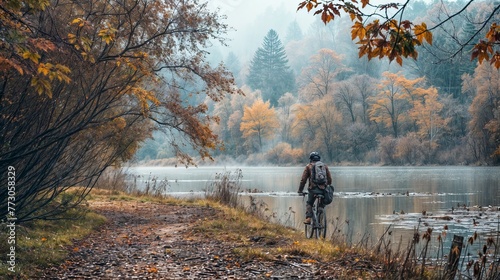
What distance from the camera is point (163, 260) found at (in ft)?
28.8

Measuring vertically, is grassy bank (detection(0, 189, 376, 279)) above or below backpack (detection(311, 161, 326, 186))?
below

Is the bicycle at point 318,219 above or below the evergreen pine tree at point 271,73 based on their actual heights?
below

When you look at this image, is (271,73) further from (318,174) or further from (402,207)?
(318,174)

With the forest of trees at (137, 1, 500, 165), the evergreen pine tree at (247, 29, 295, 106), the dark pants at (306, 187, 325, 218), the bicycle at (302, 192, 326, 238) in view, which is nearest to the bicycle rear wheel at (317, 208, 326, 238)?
the bicycle at (302, 192, 326, 238)

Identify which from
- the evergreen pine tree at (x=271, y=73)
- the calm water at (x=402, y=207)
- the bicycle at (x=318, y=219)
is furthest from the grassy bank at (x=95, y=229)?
the evergreen pine tree at (x=271, y=73)

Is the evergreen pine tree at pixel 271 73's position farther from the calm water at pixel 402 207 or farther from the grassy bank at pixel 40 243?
the grassy bank at pixel 40 243

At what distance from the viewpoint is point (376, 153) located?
2616 inches

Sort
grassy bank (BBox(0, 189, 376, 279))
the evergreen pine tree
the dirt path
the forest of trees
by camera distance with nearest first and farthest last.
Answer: the dirt path < grassy bank (BBox(0, 189, 376, 279)) < the forest of trees < the evergreen pine tree

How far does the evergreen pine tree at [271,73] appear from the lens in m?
102

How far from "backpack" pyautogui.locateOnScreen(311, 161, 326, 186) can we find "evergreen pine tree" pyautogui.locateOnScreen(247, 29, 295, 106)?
285 feet

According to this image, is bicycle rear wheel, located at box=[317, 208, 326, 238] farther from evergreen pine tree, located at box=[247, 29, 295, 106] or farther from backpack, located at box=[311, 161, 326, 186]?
evergreen pine tree, located at box=[247, 29, 295, 106]

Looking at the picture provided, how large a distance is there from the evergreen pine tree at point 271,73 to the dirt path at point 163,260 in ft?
289

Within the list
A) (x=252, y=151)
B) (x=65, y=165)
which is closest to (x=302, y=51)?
(x=252, y=151)

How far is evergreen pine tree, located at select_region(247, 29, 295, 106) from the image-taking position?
334 ft
